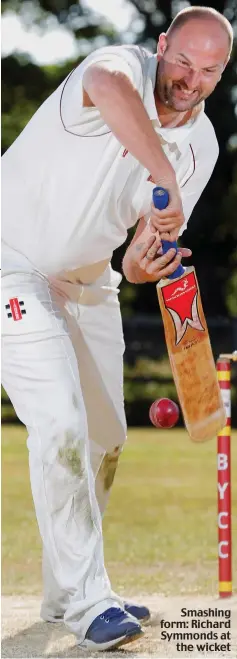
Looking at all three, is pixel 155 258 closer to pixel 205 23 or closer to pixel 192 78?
pixel 192 78

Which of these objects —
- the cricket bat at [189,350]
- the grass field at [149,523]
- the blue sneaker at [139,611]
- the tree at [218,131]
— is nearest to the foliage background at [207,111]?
the tree at [218,131]

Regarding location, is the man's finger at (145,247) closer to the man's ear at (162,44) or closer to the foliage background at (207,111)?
the man's ear at (162,44)

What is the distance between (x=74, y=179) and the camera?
3.58 meters

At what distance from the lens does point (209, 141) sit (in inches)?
158

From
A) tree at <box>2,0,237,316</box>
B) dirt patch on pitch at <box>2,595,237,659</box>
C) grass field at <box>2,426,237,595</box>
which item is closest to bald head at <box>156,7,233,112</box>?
dirt patch on pitch at <box>2,595,237,659</box>

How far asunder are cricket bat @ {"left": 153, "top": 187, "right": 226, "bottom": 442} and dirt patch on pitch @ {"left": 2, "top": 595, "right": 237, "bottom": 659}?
25.3 inches

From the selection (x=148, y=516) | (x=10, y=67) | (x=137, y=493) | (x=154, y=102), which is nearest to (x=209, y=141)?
(x=154, y=102)

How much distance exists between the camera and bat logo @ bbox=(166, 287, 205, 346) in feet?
12.5

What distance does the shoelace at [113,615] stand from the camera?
11.4 ft

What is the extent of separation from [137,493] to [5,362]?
19.4 ft

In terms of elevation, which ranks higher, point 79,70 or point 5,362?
point 79,70

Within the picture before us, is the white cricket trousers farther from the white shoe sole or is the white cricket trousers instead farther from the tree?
the tree

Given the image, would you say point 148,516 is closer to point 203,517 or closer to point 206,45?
point 203,517

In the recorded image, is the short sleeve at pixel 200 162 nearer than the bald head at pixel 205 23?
No
